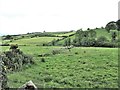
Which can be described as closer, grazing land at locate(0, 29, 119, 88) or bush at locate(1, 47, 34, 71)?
grazing land at locate(0, 29, 119, 88)

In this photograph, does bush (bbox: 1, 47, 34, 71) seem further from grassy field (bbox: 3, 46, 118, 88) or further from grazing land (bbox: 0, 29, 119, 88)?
grassy field (bbox: 3, 46, 118, 88)

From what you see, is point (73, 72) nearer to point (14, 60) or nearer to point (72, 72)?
point (72, 72)

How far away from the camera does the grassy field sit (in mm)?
Answer: 31152

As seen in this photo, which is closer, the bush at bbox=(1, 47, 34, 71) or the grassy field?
the grassy field

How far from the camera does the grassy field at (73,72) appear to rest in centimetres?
3115

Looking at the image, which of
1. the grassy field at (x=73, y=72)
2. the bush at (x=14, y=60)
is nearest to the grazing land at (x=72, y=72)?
the grassy field at (x=73, y=72)

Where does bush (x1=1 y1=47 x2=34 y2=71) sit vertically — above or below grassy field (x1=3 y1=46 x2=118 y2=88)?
above

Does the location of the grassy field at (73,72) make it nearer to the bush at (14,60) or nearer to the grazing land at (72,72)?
the grazing land at (72,72)

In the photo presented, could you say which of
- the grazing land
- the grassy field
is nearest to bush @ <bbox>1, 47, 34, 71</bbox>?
the grazing land

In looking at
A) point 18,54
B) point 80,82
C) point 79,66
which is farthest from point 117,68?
point 18,54

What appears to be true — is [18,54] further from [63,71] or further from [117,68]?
[117,68]

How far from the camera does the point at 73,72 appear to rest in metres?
36.9

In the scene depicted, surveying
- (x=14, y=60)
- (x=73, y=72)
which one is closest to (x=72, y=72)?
(x=73, y=72)

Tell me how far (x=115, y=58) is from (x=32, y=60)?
10.5m
